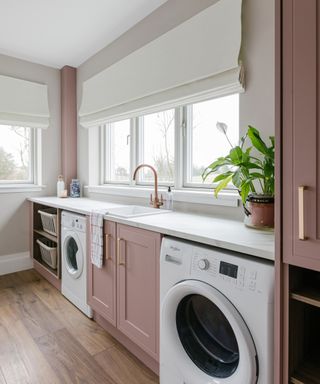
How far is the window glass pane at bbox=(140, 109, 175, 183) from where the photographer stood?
254cm

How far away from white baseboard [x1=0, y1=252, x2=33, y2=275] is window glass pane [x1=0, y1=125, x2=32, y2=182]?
919 mm

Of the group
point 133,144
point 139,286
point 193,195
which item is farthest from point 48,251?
point 193,195

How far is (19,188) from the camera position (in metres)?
3.23

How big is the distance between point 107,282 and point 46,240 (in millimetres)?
1597

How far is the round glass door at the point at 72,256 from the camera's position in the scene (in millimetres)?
2293

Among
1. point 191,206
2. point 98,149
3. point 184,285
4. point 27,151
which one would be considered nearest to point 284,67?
point 184,285

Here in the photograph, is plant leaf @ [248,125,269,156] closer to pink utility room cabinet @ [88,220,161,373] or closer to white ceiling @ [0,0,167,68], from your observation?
pink utility room cabinet @ [88,220,161,373]

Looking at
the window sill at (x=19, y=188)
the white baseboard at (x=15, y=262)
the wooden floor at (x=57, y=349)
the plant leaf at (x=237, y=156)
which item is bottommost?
the wooden floor at (x=57, y=349)

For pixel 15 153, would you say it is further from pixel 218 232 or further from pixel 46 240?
pixel 218 232

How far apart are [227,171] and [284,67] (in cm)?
67

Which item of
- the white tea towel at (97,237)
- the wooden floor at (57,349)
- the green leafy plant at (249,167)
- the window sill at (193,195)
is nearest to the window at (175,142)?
the window sill at (193,195)

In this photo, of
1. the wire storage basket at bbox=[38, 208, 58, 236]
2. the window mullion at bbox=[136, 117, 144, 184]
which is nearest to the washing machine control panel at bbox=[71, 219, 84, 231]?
the wire storage basket at bbox=[38, 208, 58, 236]

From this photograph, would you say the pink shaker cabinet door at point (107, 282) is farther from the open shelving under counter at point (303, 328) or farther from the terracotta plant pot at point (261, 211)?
the open shelving under counter at point (303, 328)

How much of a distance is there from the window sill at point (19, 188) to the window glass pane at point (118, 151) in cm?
87
